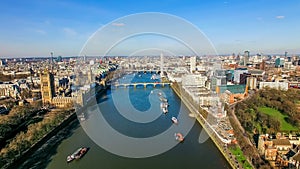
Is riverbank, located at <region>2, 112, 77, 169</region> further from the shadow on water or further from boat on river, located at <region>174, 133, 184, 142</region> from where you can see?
boat on river, located at <region>174, 133, 184, 142</region>

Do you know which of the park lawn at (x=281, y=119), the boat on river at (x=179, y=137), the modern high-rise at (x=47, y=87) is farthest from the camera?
the modern high-rise at (x=47, y=87)

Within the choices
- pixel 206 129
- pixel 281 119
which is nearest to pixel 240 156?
pixel 206 129

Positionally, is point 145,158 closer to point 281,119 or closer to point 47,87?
point 281,119

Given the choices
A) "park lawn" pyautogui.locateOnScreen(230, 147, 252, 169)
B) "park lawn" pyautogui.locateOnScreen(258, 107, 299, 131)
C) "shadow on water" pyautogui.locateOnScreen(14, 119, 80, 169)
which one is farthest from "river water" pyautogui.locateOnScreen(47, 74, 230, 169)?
"park lawn" pyautogui.locateOnScreen(258, 107, 299, 131)

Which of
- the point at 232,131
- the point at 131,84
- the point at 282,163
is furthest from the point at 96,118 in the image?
the point at 131,84

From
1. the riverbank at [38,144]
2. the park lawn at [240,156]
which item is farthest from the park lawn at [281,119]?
the riverbank at [38,144]

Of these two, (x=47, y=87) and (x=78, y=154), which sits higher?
(x=47, y=87)

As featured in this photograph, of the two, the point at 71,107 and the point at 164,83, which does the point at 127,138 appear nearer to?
the point at 71,107

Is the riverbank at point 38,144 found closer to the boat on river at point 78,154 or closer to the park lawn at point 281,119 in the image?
the boat on river at point 78,154
